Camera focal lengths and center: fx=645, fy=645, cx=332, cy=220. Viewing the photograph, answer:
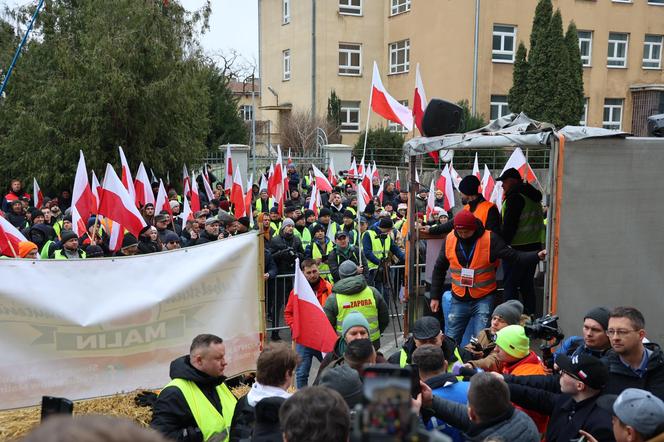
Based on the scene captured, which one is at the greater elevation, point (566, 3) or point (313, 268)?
point (566, 3)

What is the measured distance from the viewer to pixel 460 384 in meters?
4.13

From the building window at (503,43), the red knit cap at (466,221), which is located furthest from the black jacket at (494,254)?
the building window at (503,43)

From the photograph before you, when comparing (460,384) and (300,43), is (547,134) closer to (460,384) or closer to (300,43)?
(460,384)

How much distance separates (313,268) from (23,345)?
11.5ft

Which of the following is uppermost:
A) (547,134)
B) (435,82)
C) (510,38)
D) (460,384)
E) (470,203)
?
(510,38)

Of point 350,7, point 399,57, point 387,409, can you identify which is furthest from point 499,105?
point 387,409

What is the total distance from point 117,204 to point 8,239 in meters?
1.43

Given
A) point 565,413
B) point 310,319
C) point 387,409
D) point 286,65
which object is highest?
point 286,65

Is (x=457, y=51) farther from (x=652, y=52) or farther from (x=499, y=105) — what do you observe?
(x=652, y=52)

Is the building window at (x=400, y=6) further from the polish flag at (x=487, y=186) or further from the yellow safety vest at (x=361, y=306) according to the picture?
the yellow safety vest at (x=361, y=306)

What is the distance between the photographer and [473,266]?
7.00 m

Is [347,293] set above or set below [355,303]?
above

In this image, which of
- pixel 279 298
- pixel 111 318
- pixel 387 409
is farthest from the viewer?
pixel 279 298

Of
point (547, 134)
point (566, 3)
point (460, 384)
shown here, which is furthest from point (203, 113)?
point (566, 3)
